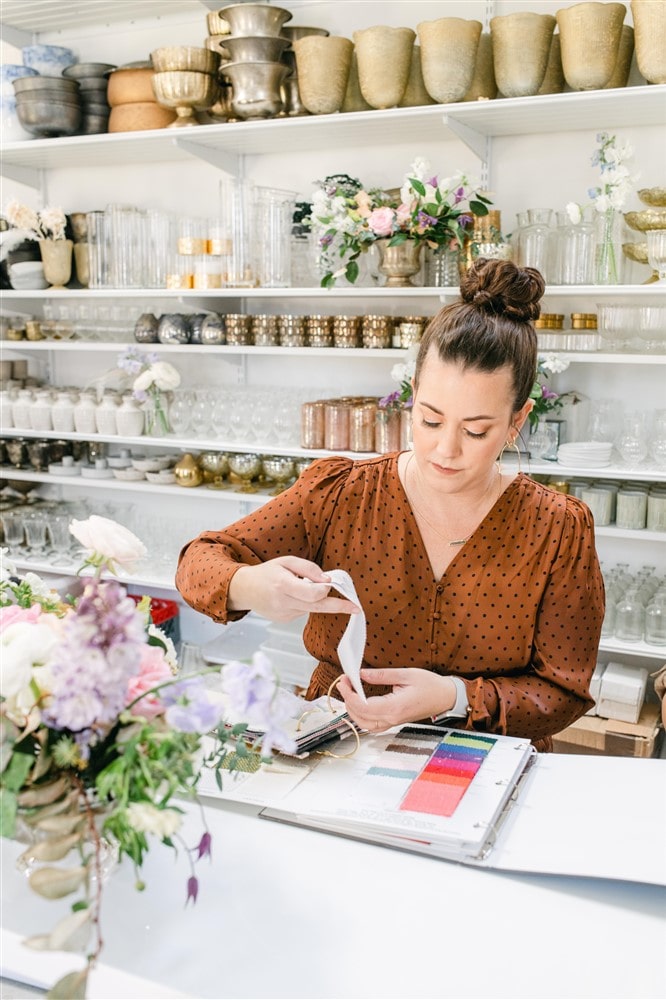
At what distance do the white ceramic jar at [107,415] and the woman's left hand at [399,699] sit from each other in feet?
7.40

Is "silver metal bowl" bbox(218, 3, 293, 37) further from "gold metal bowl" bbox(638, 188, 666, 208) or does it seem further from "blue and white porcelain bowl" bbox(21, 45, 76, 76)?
"gold metal bowl" bbox(638, 188, 666, 208)

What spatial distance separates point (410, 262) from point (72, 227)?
1437 mm

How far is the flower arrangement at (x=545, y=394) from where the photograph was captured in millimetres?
2721

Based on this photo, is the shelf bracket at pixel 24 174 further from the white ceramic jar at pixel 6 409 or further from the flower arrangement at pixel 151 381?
the flower arrangement at pixel 151 381

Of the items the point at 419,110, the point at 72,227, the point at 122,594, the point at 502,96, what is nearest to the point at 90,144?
the point at 72,227

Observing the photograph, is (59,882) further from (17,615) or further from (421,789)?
(421,789)

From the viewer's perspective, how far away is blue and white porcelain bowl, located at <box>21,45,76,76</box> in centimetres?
352

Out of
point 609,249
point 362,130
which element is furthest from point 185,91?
point 609,249

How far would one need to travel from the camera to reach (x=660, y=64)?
8.47 feet

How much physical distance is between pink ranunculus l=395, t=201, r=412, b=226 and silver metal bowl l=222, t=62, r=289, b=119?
0.64 m

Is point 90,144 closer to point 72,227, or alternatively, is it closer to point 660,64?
point 72,227

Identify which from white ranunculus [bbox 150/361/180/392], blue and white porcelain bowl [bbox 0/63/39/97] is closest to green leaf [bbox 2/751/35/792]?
white ranunculus [bbox 150/361/180/392]

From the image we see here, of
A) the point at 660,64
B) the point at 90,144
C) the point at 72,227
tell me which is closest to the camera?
the point at 660,64

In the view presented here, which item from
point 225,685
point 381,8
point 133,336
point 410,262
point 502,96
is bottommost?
→ point 225,685
